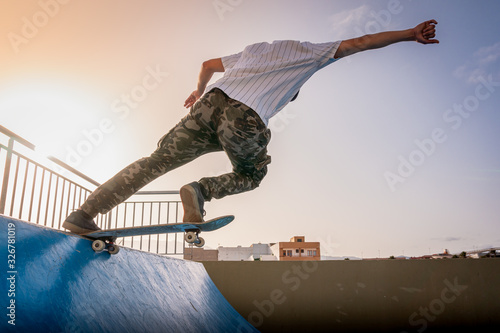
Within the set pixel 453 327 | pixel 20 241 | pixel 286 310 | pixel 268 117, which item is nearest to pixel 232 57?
pixel 268 117

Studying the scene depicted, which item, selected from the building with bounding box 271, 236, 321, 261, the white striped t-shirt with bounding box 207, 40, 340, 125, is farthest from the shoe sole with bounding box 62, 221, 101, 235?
the building with bounding box 271, 236, 321, 261

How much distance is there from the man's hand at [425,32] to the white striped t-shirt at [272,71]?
0.55 m

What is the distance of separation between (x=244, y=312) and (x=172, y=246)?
1856 millimetres

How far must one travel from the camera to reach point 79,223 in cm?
215

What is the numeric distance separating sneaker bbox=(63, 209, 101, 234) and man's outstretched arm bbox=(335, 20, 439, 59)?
6.16 feet

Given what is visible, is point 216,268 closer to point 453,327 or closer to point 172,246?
point 172,246

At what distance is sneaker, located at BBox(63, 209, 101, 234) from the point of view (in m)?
2.12

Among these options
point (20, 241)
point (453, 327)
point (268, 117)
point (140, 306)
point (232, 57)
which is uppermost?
point (232, 57)

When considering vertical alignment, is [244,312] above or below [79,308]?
below

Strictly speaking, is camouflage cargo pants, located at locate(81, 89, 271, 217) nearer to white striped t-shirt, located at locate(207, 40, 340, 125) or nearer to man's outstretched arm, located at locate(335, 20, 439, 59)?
white striped t-shirt, located at locate(207, 40, 340, 125)

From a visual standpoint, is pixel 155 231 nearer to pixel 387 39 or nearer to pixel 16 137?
pixel 387 39

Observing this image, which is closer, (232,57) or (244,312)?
(232,57)

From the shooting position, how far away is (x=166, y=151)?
2277 millimetres

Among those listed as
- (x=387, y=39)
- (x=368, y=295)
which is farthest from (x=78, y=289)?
(x=368, y=295)
